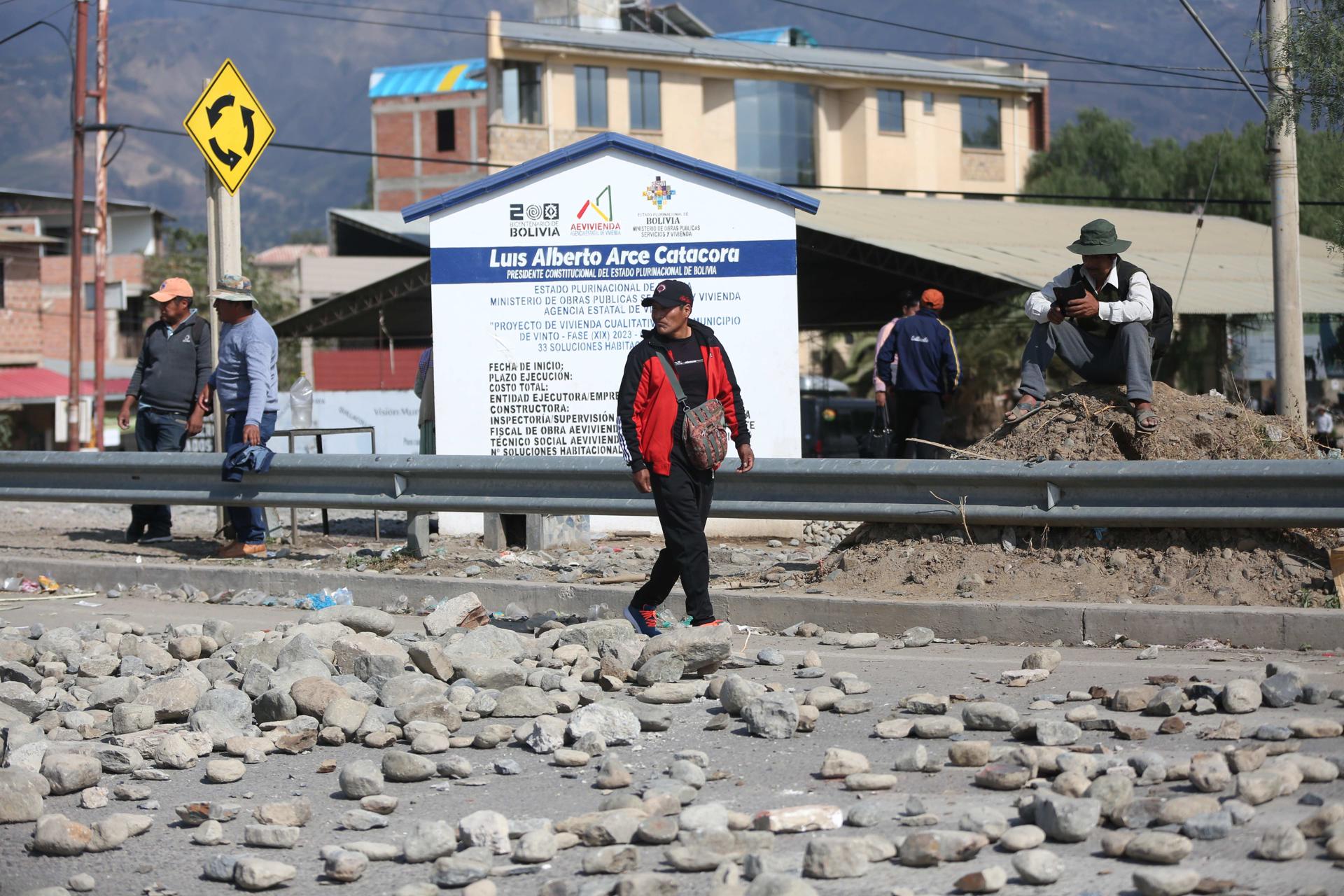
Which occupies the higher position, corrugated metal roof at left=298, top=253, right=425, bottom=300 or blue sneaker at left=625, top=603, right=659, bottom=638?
corrugated metal roof at left=298, top=253, right=425, bottom=300

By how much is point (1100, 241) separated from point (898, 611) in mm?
2346

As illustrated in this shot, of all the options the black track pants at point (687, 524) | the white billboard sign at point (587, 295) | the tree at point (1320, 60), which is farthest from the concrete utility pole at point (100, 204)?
the black track pants at point (687, 524)

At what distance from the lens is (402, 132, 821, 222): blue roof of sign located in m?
11.4

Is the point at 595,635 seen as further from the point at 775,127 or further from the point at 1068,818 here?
the point at 775,127

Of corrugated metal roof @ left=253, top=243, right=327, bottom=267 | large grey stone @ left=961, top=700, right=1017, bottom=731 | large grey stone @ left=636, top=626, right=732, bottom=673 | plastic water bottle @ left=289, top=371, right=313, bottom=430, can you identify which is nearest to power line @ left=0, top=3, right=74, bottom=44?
plastic water bottle @ left=289, top=371, right=313, bottom=430

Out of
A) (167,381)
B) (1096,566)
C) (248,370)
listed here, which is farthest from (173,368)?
(1096,566)

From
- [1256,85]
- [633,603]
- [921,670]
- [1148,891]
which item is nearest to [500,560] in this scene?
[633,603]

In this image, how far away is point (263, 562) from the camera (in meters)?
9.87

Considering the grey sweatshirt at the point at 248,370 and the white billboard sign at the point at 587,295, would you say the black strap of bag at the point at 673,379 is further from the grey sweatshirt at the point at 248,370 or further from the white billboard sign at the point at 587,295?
the white billboard sign at the point at 587,295

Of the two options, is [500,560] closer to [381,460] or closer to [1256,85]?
[381,460]

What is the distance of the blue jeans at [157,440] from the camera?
11.2 meters

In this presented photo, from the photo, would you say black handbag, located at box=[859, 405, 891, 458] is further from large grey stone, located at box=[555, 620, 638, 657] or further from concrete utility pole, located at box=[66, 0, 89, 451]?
concrete utility pole, located at box=[66, 0, 89, 451]

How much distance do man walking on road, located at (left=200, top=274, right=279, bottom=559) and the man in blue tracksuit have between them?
496cm

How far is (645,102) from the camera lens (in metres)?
52.4
